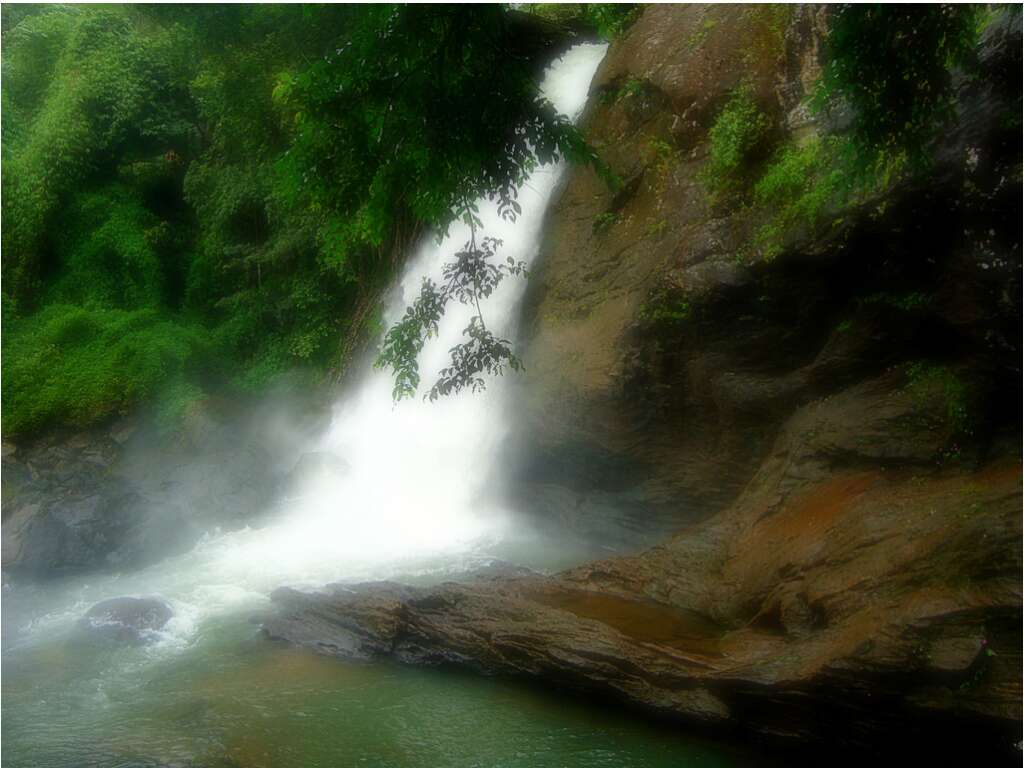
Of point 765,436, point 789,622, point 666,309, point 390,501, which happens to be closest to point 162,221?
point 390,501

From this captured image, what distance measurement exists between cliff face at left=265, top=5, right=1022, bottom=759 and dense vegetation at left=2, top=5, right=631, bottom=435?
2.75 metres

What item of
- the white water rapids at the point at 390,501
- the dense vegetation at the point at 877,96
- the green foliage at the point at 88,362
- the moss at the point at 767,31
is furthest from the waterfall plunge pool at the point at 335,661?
the dense vegetation at the point at 877,96

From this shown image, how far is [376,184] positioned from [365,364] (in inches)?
336

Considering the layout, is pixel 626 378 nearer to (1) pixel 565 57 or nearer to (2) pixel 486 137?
(2) pixel 486 137

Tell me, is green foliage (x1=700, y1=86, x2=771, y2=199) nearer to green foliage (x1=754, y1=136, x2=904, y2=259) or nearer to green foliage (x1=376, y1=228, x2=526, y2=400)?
green foliage (x1=754, y1=136, x2=904, y2=259)

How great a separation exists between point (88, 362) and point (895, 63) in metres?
11.7

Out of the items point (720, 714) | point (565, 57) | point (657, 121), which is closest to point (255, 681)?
point (720, 714)

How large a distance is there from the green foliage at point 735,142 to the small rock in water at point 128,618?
7080 mm

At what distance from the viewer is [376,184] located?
464 cm

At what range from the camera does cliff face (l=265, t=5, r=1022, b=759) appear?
515 centimetres

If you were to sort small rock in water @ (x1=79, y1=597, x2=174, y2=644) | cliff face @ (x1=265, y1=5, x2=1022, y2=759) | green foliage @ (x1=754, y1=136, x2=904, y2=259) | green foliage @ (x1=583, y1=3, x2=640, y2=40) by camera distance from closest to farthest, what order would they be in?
cliff face @ (x1=265, y1=5, x2=1022, y2=759), green foliage @ (x1=754, y1=136, x2=904, y2=259), small rock in water @ (x1=79, y1=597, x2=174, y2=644), green foliage @ (x1=583, y1=3, x2=640, y2=40)

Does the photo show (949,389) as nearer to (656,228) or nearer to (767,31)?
(656,228)

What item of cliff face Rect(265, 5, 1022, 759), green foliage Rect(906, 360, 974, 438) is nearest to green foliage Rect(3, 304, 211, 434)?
cliff face Rect(265, 5, 1022, 759)

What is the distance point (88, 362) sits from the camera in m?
12.0
